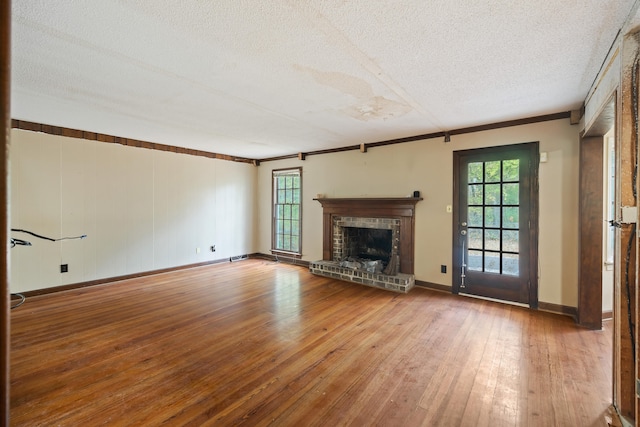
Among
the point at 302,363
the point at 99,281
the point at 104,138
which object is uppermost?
the point at 104,138

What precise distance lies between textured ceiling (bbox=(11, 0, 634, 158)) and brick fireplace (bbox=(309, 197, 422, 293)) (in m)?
1.54

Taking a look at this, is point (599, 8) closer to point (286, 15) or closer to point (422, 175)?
point (286, 15)

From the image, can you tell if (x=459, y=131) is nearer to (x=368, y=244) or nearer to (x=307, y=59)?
(x=368, y=244)

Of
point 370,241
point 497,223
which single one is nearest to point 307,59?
point 497,223

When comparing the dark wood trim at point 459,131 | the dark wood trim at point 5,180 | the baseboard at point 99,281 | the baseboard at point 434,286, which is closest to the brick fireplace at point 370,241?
the baseboard at point 434,286

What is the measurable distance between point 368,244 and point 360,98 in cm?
319

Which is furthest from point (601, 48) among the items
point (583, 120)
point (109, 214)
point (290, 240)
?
point (109, 214)

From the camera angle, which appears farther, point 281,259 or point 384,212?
point 281,259

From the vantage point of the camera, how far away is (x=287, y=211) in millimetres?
6629

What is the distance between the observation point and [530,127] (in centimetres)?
371

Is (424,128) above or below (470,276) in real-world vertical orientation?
above

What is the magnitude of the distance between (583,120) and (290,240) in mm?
5164

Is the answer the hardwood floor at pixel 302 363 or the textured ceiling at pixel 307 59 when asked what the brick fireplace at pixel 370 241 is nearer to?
the hardwood floor at pixel 302 363

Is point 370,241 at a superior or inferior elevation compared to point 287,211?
inferior
